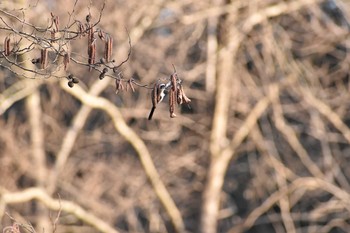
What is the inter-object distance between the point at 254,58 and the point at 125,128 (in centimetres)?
218

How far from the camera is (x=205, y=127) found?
13.8m

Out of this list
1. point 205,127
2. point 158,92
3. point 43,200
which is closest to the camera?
point 158,92

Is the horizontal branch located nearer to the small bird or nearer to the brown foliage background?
the brown foliage background

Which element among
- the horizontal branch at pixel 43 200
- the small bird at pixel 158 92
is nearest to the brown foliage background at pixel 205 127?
the horizontal branch at pixel 43 200

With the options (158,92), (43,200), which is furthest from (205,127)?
(158,92)

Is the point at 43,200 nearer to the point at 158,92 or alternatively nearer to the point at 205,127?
the point at 205,127

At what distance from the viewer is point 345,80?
15.0m

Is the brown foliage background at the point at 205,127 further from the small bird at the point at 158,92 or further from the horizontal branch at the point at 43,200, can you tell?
the small bird at the point at 158,92

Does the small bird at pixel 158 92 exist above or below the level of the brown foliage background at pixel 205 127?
below

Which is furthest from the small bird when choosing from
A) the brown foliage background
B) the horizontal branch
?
the brown foliage background

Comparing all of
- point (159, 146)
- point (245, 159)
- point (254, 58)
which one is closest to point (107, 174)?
point (159, 146)

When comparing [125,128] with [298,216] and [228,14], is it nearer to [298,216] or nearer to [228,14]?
[228,14]

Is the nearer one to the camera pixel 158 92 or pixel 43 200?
pixel 158 92

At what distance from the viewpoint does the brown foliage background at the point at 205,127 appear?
1327 cm
